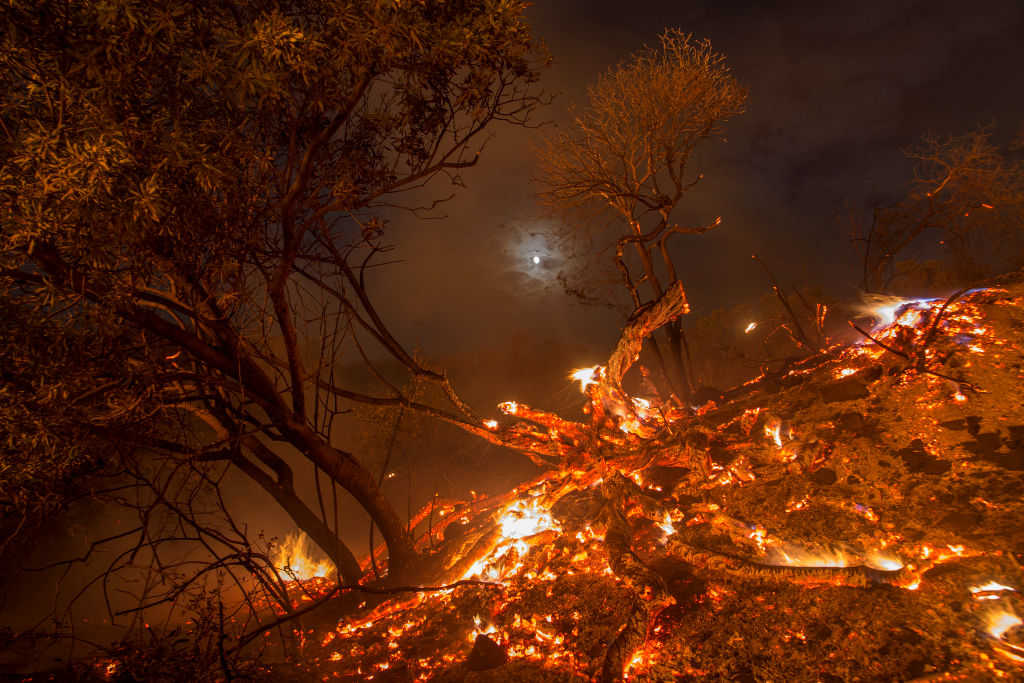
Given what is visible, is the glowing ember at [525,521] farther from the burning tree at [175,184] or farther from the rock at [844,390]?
the rock at [844,390]

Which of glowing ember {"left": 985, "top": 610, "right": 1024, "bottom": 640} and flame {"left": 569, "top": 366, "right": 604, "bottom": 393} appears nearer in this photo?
glowing ember {"left": 985, "top": 610, "right": 1024, "bottom": 640}

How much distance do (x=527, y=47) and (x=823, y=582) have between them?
17.6ft

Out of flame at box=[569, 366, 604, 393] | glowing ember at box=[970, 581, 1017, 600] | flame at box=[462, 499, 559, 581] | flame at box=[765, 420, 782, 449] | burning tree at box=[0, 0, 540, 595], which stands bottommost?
glowing ember at box=[970, 581, 1017, 600]

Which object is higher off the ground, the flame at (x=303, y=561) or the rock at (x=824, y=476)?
the flame at (x=303, y=561)

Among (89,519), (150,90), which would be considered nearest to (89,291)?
(150,90)

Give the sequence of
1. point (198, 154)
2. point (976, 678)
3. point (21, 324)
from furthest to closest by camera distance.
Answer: point (21, 324)
point (198, 154)
point (976, 678)

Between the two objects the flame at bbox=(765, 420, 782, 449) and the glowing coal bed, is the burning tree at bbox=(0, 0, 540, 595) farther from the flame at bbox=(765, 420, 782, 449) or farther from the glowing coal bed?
the flame at bbox=(765, 420, 782, 449)

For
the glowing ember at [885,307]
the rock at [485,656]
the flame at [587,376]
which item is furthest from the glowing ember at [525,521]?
the glowing ember at [885,307]

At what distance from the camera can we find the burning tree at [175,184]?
11.1ft

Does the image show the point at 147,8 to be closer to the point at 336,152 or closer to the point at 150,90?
the point at 150,90

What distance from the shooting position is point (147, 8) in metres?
3.38

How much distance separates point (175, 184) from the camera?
153 inches

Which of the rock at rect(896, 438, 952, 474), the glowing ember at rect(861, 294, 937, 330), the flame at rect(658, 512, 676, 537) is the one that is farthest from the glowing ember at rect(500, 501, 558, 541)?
the glowing ember at rect(861, 294, 937, 330)

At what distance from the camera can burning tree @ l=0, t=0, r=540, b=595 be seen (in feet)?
11.1
